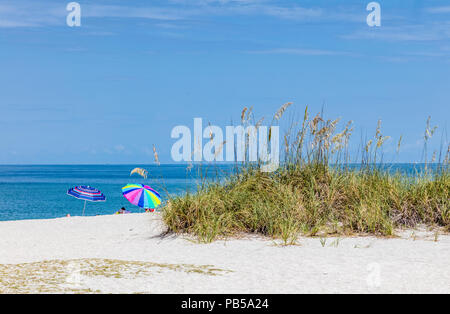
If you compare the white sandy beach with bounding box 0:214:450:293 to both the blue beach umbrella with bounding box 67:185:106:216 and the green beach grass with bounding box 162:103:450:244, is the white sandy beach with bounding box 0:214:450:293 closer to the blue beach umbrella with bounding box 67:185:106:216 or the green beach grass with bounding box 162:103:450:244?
the green beach grass with bounding box 162:103:450:244

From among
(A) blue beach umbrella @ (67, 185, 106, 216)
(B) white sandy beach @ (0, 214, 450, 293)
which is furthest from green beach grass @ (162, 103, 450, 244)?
(A) blue beach umbrella @ (67, 185, 106, 216)

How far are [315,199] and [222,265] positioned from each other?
11.3 feet

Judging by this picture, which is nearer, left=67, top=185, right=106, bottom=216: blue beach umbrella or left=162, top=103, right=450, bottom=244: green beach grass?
left=162, top=103, right=450, bottom=244: green beach grass

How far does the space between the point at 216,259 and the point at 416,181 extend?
502cm

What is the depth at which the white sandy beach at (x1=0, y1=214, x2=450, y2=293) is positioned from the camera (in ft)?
18.2

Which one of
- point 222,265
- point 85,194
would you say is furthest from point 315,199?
point 85,194

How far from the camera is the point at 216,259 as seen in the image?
7.36 meters

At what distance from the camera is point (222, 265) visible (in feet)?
22.4

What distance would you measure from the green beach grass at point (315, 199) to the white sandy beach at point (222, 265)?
400 mm

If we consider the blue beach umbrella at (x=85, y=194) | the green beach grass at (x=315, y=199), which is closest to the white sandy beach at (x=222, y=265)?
the green beach grass at (x=315, y=199)

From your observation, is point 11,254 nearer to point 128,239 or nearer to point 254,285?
point 128,239

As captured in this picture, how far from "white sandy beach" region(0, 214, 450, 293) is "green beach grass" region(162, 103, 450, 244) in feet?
1.31

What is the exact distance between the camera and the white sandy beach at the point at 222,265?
5.54 meters
